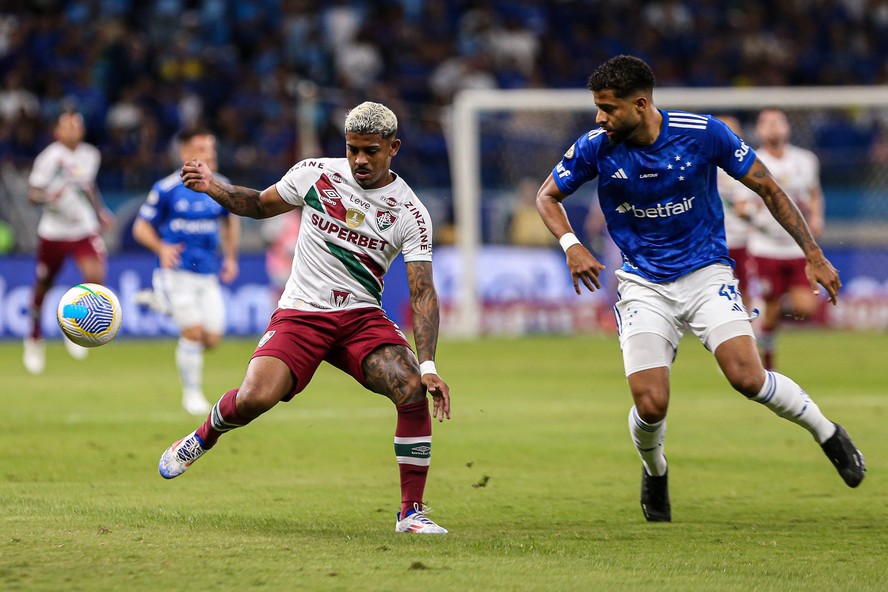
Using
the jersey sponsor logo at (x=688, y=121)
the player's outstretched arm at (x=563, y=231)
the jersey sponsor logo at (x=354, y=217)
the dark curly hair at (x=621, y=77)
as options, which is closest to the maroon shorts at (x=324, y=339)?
the jersey sponsor logo at (x=354, y=217)

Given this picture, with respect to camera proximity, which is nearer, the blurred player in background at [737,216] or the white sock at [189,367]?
the white sock at [189,367]

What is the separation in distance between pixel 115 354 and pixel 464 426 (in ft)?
29.2

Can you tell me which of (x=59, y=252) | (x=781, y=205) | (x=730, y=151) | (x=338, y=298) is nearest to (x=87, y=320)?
(x=338, y=298)

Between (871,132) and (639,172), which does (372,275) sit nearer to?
(639,172)

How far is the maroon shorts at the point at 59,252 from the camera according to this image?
17.3m

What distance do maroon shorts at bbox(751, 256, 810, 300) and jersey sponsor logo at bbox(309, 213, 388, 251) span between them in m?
8.73

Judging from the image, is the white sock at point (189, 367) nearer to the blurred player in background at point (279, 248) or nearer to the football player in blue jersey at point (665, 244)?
the football player in blue jersey at point (665, 244)

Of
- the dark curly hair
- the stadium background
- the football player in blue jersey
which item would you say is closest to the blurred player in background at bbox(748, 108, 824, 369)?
the stadium background

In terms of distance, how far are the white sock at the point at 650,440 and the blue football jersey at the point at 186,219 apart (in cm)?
633

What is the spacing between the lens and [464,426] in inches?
462

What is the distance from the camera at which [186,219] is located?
1280cm

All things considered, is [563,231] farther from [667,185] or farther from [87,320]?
[87,320]

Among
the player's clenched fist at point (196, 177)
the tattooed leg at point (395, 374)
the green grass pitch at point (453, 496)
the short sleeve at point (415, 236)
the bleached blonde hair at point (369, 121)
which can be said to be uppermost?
the bleached blonde hair at point (369, 121)

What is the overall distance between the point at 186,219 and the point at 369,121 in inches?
252
